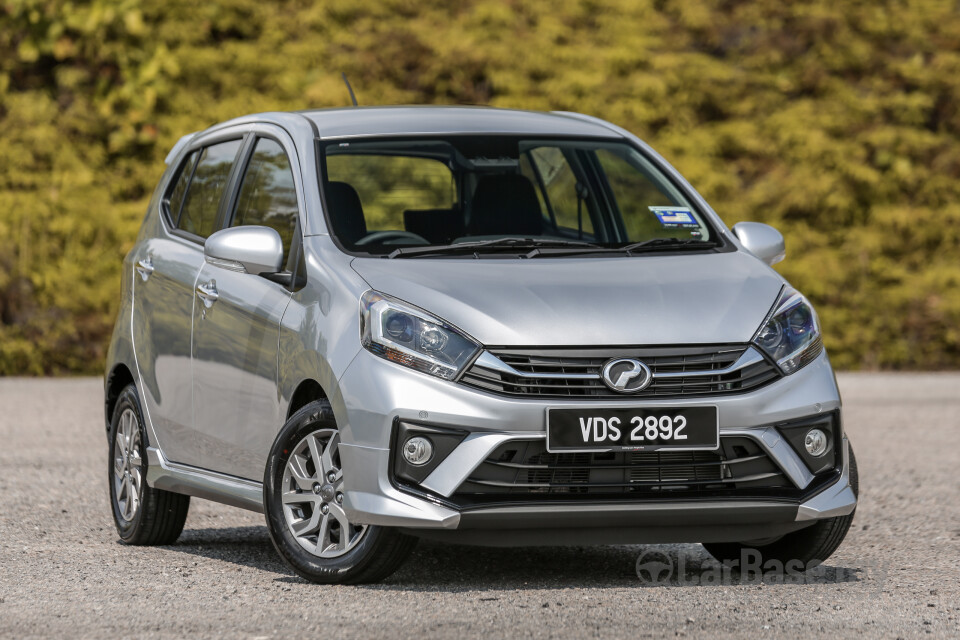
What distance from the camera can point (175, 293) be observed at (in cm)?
714

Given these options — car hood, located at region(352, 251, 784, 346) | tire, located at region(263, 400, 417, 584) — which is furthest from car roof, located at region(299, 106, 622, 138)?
tire, located at region(263, 400, 417, 584)

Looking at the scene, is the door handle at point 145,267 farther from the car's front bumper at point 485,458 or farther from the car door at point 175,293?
the car's front bumper at point 485,458

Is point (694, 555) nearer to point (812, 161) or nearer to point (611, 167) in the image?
point (611, 167)

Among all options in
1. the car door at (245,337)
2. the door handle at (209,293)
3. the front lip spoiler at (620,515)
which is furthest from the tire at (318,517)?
the door handle at (209,293)

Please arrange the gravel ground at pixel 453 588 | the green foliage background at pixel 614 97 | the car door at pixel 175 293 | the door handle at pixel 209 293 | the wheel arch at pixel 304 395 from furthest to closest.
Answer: the green foliage background at pixel 614 97 < the car door at pixel 175 293 < the door handle at pixel 209 293 < the wheel arch at pixel 304 395 < the gravel ground at pixel 453 588

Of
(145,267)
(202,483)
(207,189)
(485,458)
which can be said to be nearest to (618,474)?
(485,458)

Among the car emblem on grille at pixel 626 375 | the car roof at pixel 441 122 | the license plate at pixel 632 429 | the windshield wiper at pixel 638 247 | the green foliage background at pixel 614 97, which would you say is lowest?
the green foliage background at pixel 614 97

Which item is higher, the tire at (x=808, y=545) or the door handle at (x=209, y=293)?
the door handle at (x=209, y=293)

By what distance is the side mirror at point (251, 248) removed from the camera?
614 cm

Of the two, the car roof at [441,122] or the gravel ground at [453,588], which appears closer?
the gravel ground at [453,588]

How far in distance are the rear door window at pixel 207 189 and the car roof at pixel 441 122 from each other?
47 centimetres

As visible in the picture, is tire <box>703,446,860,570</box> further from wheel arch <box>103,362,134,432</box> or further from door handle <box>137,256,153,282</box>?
wheel arch <box>103,362,134,432</box>

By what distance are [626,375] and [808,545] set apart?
3.95 ft

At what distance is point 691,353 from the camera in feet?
18.4
